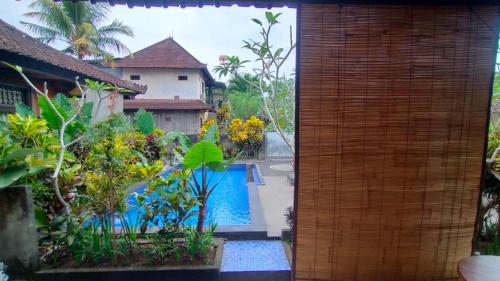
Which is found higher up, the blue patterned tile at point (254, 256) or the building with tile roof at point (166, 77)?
the building with tile roof at point (166, 77)

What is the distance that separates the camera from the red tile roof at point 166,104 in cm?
1489

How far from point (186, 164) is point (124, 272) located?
4.06ft

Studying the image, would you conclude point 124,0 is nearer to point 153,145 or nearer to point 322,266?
point 322,266

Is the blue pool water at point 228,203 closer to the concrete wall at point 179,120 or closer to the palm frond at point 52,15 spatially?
the concrete wall at point 179,120

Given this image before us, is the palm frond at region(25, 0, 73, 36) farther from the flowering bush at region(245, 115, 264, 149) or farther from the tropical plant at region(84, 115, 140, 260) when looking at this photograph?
the tropical plant at region(84, 115, 140, 260)

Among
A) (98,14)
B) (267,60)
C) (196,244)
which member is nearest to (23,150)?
(196,244)

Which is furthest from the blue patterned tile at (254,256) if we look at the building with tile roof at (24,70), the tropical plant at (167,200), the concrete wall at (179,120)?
the concrete wall at (179,120)

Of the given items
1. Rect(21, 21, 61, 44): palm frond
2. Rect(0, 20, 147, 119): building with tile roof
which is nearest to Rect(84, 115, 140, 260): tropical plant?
Rect(0, 20, 147, 119): building with tile roof

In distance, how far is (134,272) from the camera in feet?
8.93

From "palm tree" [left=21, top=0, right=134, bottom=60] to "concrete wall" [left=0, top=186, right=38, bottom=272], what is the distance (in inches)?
613

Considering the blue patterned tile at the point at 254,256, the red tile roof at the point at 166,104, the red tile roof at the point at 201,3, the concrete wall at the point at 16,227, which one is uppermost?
the red tile roof at the point at 201,3

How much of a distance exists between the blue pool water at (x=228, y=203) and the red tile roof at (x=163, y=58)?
9162 mm

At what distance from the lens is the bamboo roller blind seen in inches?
82.7

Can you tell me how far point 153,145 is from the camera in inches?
351
